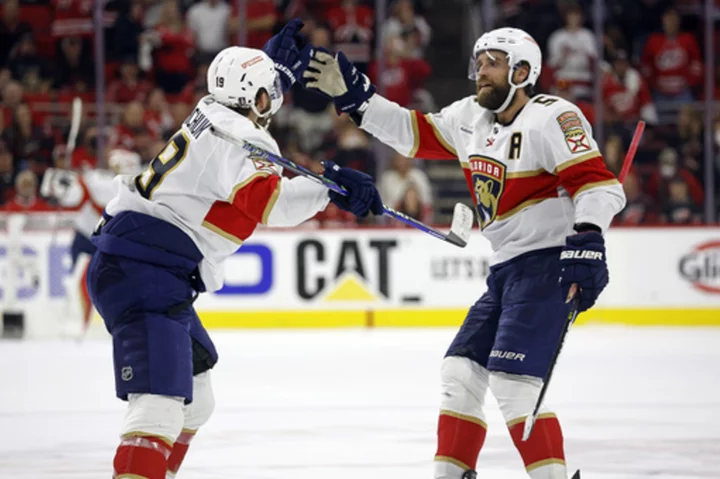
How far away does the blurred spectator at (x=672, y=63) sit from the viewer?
10.8m

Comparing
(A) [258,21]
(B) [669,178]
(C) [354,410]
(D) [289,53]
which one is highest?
(A) [258,21]

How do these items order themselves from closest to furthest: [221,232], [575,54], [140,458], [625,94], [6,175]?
[140,458] → [221,232] → [6,175] → [575,54] → [625,94]

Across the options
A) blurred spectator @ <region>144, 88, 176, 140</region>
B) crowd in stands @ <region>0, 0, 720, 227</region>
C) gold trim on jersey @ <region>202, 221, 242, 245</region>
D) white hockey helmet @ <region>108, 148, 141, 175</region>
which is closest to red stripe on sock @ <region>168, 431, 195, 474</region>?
gold trim on jersey @ <region>202, 221, 242, 245</region>

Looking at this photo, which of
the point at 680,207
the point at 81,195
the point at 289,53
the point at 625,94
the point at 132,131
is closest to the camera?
the point at 289,53

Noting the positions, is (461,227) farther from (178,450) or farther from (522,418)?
(178,450)

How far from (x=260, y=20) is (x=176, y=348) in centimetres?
812

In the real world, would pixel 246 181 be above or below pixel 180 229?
above

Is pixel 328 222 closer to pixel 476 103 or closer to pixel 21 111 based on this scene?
pixel 21 111

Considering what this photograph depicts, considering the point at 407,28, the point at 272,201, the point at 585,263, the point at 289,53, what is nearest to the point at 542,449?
the point at 585,263

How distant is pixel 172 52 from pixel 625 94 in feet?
13.0

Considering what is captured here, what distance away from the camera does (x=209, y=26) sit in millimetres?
10836

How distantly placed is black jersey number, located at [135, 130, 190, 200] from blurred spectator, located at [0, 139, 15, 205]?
6.81 metres

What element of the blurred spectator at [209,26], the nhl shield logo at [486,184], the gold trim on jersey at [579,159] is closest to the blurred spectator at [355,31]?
the blurred spectator at [209,26]

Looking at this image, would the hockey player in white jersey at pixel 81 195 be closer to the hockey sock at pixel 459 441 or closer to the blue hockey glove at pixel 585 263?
the hockey sock at pixel 459 441
